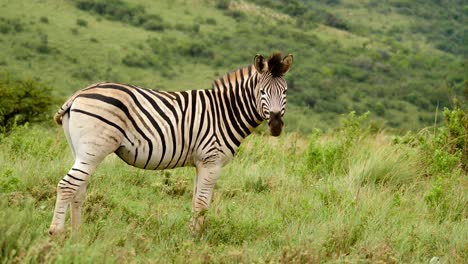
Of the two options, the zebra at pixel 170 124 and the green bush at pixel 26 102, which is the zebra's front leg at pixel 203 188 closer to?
the zebra at pixel 170 124

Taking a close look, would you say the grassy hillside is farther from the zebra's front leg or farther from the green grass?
the zebra's front leg

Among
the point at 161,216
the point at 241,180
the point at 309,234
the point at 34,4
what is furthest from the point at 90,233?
the point at 34,4

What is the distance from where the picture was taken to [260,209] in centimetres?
778

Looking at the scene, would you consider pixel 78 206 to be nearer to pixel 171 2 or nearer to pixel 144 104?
pixel 144 104

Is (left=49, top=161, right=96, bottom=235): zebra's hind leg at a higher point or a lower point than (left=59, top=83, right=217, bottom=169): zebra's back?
lower

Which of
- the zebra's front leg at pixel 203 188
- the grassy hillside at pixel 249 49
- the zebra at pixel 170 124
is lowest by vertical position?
the grassy hillside at pixel 249 49

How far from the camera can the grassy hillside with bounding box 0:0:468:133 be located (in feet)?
210

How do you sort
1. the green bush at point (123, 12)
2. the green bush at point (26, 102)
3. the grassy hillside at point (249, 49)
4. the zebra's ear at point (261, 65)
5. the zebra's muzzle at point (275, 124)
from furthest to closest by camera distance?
the green bush at point (123, 12)
the grassy hillside at point (249, 49)
the green bush at point (26, 102)
the zebra's ear at point (261, 65)
the zebra's muzzle at point (275, 124)

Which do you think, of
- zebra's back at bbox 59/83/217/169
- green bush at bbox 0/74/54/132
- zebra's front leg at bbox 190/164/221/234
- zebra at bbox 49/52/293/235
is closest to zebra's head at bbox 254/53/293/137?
zebra at bbox 49/52/293/235

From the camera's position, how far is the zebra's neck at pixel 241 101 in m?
7.13

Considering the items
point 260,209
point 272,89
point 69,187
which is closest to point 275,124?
point 272,89

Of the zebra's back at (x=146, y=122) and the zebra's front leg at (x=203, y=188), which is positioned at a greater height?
the zebra's back at (x=146, y=122)

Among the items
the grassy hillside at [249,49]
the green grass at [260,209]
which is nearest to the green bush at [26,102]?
the green grass at [260,209]

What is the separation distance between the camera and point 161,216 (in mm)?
7160
